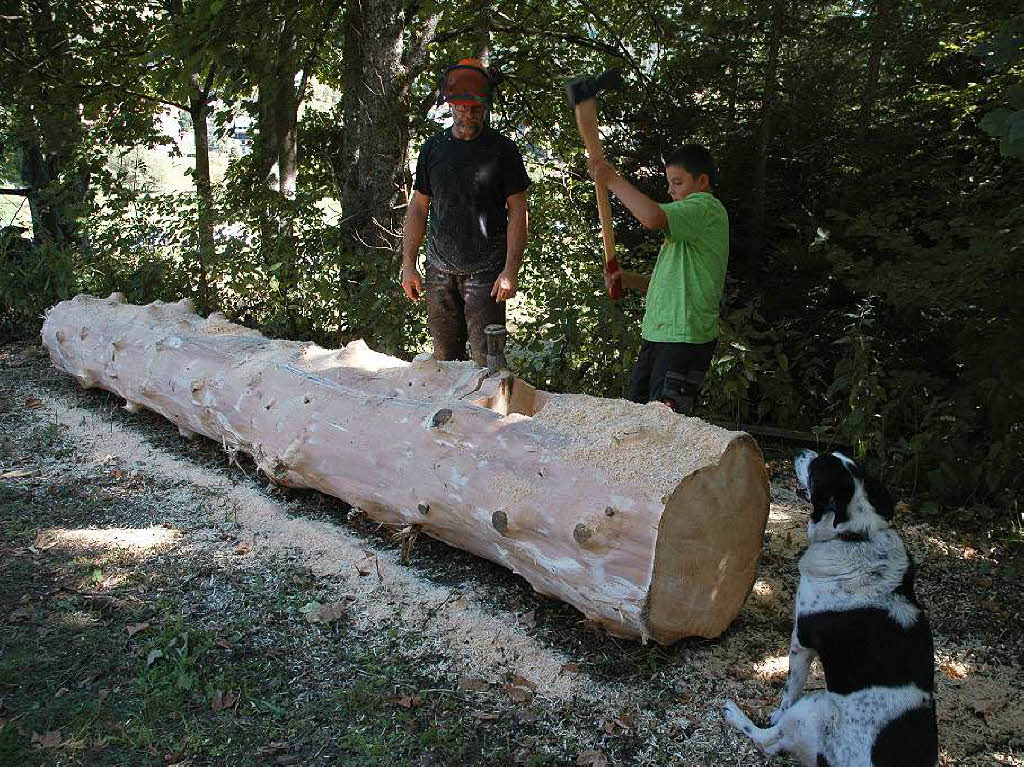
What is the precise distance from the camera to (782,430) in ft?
18.3

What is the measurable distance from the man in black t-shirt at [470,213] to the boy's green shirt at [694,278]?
107cm

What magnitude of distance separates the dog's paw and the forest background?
218 centimetres

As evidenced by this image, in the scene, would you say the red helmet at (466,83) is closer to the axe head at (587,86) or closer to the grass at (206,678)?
the axe head at (587,86)

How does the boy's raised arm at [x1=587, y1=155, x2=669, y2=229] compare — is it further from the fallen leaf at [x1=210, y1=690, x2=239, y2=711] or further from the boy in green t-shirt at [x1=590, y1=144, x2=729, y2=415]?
the fallen leaf at [x1=210, y1=690, x2=239, y2=711]

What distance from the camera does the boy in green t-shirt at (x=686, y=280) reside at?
11.8 feet

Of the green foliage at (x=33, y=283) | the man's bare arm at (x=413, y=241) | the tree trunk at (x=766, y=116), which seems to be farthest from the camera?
the green foliage at (x=33, y=283)

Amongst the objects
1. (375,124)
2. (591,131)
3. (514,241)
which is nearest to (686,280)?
(591,131)

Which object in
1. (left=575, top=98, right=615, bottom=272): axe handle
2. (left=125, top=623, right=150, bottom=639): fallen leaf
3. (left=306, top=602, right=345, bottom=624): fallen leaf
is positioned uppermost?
(left=575, top=98, right=615, bottom=272): axe handle

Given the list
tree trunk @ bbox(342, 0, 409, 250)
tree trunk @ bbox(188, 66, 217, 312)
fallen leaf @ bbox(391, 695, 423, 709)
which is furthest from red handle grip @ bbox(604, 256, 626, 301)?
tree trunk @ bbox(188, 66, 217, 312)

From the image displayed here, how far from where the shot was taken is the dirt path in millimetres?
2658

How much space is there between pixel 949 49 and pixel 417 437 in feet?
15.3

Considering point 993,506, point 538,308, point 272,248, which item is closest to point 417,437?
point 538,308

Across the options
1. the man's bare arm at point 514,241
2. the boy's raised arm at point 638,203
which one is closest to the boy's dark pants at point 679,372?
the boy's raised arm at point 638,203

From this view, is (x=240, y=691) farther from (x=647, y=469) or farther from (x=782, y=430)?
(x=782, y=430)
